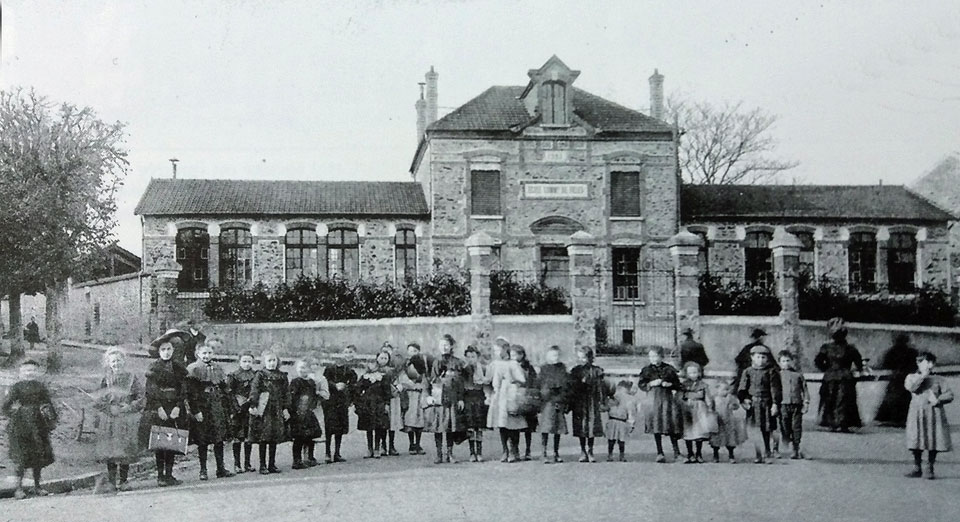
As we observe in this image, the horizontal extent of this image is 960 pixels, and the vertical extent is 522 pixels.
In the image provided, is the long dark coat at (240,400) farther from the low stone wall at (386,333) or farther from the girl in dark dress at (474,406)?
the girl in dark dress at (474,406)

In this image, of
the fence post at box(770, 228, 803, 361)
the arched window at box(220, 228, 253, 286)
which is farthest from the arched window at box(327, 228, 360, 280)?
the fence post at box(770, 228, 803, 361)

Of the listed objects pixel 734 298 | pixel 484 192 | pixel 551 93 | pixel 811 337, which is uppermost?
pixel 551 93

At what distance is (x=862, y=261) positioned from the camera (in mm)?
8914

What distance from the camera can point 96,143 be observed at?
6.94m

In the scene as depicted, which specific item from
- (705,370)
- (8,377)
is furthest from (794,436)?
(8,377)

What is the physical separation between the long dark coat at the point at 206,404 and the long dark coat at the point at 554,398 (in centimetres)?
249

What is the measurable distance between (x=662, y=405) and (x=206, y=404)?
3562mm

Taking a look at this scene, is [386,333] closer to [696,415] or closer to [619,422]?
[619,422]

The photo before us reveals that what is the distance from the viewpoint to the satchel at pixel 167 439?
6230 millimetres

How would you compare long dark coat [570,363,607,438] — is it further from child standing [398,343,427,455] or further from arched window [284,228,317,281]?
arched window [284,228,317,281]

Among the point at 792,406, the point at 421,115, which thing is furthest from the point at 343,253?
the point at 792,406

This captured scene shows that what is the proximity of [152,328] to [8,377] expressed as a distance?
1.45m

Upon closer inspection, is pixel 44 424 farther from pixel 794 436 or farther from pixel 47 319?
pixel 794 436

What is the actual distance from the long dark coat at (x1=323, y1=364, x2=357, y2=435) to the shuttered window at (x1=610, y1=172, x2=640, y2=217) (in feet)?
12.4
